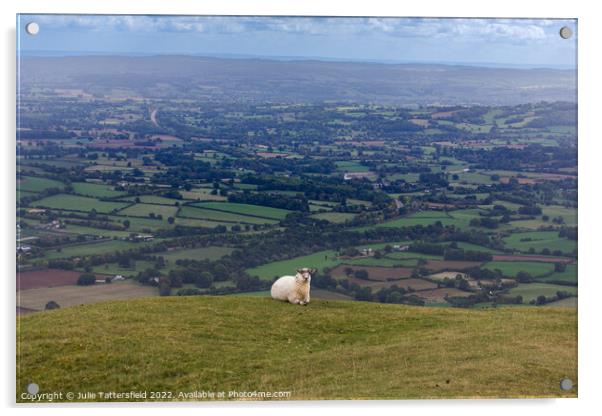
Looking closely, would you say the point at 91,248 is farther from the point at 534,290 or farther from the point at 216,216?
the point at 534,290

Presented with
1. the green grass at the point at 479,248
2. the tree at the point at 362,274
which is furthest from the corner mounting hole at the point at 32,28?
the green grass at the point at 479,248

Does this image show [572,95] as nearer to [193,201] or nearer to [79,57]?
[193,201]

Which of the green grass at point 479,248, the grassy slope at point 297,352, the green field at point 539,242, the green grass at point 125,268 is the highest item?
the green field at point 539,242

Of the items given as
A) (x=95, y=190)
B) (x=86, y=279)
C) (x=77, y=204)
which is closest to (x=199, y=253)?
(x=86, y=279)

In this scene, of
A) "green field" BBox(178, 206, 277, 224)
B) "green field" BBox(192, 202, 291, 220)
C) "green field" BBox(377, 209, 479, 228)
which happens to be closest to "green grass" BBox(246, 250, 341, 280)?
"green field" BBox(178, 206, 277, 224)

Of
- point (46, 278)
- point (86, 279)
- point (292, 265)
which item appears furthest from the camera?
point (292, 265)

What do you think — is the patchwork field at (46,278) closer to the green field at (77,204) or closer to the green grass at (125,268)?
the green grass at (125,268)
